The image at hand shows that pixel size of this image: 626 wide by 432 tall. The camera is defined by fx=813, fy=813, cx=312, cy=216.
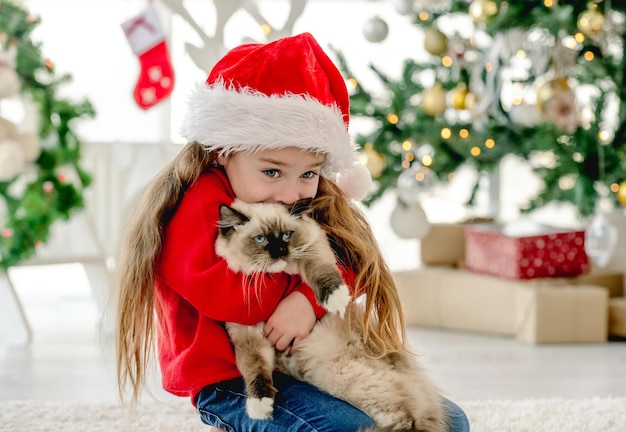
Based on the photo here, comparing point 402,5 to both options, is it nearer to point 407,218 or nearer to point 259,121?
point 407,218

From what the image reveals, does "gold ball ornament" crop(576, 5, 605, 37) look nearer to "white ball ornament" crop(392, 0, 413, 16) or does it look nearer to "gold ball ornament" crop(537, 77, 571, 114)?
"gold ball ornament" crop(537, 77, 571, 114)

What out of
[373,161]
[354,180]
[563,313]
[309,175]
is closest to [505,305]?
[563,313]

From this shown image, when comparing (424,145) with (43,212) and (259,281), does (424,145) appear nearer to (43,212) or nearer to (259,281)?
(43,212)

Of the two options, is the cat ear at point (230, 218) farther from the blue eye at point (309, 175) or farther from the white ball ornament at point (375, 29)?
the white ball ornament at point (375, 29)

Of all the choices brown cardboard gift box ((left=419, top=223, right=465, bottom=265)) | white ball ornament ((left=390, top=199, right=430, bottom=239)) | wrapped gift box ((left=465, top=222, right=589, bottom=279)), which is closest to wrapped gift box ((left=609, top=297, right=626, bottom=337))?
wrapped gift box ((left=465, top=222, right=589, bottom=279))

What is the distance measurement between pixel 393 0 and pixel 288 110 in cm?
146

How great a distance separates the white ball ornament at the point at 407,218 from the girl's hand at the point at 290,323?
152 cm

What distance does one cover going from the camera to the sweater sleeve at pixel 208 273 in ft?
4.26

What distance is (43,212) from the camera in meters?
2.63

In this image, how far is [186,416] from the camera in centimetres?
193

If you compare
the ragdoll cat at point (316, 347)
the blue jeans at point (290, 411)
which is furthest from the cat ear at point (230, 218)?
the blue jeans at point (290, 411)

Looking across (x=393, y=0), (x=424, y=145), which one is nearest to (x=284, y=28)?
(x=393, y=0)

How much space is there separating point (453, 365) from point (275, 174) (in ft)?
4.21

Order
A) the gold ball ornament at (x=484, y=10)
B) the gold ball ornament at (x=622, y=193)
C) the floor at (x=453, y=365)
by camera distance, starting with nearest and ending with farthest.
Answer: the floor at (x=453, y=365) → the gold ball ornament at (x=622, y=193) → the gold ball ornament at (x=484, y=10)
